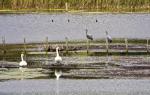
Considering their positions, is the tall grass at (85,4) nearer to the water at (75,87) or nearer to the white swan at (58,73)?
the white swan at (58,73)

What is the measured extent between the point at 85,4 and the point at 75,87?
70.8 meters

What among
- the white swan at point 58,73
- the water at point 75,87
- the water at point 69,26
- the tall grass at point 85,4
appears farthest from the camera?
the tall grass at point 85,4

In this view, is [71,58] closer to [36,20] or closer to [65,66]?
[65,66]

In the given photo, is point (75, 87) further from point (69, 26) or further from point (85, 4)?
point (85, 4)

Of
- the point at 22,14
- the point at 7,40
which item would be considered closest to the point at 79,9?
the point at 22,14

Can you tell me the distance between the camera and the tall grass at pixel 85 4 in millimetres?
101525

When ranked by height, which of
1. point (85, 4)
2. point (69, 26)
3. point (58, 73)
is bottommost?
point (69, 26)

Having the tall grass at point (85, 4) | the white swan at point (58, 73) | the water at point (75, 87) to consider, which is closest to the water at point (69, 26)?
the tall grass at point (85, 4)

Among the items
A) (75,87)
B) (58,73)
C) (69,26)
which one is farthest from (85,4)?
(75,87)

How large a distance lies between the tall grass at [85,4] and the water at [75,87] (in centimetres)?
6657

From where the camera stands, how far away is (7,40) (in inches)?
2425

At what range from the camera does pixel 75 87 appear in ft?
106

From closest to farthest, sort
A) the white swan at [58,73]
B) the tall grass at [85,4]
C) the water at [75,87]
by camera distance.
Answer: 1. the water at [75,87]
2. the white swan at [58,73]
3. the tall grass at [85,4]

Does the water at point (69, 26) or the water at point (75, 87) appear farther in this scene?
the water at point (69, 26)
